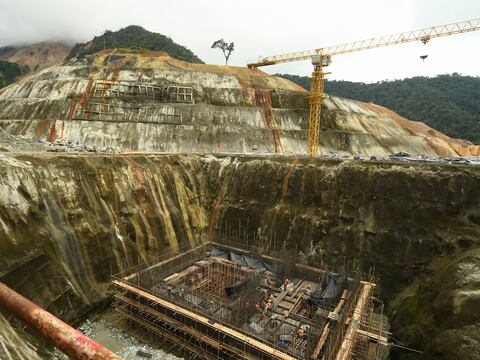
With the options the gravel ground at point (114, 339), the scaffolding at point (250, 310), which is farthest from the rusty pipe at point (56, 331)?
the gravel ground at point (114, 339)

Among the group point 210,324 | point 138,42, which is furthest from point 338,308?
point 138,42

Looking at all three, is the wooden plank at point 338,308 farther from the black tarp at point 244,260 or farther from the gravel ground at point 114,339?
the gravel ground at point 114,339

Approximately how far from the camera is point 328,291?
60.6ft

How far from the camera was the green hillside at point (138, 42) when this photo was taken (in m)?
86.7

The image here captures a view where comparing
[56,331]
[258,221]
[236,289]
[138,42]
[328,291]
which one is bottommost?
[328,291]

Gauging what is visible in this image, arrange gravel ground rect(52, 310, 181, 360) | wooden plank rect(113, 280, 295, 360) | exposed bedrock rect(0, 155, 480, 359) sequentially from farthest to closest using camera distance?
exposed bedrock rect(0, 155, 480, 359) < gravel ground rect(52, 310, 181, 360) < wooden plank rect(113, 280, 295, 360)

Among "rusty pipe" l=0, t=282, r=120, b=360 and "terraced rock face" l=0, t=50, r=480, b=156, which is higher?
"terraced rock face" l=0, t=50, r=480, b=156

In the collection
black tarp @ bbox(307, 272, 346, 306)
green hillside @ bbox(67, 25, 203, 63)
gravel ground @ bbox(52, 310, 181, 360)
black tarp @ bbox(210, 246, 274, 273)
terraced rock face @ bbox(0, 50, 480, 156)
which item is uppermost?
green hillside @ bbox(67, 25, 203, 63)

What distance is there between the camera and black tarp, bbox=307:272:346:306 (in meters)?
17.8

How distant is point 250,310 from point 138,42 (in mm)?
92636

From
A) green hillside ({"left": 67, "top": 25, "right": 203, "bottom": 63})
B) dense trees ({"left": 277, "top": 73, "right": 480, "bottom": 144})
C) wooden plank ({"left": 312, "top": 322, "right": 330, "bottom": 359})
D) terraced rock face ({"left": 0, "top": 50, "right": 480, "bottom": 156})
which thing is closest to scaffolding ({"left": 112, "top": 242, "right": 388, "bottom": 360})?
wooden plank ({"left": 312, "top": 322, "right": 330, "bottom": 359})

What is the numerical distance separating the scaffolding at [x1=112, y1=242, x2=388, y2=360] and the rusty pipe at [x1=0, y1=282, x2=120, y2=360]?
1122cm

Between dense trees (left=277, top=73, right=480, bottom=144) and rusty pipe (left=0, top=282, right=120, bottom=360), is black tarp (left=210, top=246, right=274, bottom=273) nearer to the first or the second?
rusty pipe (left=0, top=282, right=120, bottom=360)

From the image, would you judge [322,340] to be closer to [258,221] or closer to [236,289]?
[236,289]
